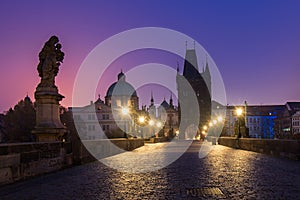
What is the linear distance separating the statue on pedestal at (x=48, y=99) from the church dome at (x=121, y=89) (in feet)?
365

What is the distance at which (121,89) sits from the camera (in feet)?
415

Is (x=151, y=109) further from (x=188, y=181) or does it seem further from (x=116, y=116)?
(x=188, y=181)

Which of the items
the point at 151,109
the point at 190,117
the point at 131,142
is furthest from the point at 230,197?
the point at 151,109

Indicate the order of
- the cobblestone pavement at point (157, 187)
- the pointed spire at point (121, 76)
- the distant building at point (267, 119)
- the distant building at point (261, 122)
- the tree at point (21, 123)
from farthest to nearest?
the distant building at point (261, 122), the pointed spire at point (121, 76), the distant building at point (267, 119), the tree at point (21, 123), the cobblestone pavement at point (157, 187)

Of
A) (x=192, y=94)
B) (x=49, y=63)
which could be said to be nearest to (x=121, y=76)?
(x=192, y=94)

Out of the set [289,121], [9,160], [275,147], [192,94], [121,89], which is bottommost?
[275,147]

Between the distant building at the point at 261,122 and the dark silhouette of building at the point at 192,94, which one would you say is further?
the distant building at the point at 261,122

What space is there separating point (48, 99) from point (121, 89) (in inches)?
4434

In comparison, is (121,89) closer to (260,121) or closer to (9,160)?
(260,121)

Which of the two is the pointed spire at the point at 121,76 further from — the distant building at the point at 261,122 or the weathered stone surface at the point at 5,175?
the weathered stone surface at the point at 5,175

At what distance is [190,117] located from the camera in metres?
122

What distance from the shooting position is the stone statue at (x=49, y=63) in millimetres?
14062

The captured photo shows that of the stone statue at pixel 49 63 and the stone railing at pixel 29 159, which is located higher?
the stone statue at pixel 49 63

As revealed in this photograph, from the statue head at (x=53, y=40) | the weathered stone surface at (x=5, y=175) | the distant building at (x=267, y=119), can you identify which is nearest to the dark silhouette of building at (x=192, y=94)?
the distant building at (x=267, y=119)
